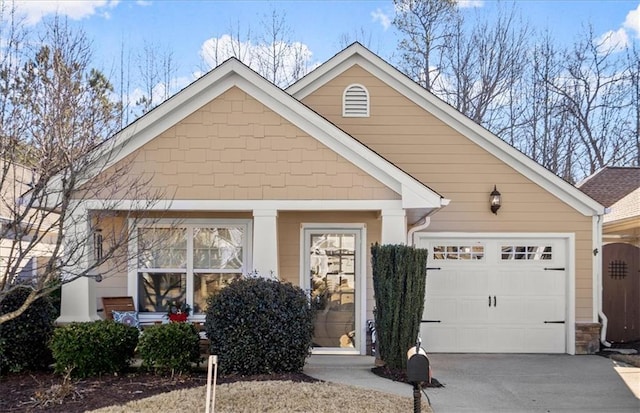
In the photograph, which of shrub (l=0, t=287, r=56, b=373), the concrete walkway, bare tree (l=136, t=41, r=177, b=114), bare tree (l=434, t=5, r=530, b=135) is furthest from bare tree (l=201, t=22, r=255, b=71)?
shrub (l=0, t=287, r=56, b=373)

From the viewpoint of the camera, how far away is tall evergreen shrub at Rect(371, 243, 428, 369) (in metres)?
8.48

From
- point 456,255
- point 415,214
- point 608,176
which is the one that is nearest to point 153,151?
point 415,214

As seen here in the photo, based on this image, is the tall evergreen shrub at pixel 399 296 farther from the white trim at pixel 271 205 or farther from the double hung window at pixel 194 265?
the double hung window at pixel 194 265

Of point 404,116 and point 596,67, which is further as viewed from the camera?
point 596,67

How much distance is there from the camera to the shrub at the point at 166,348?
26.1 feet

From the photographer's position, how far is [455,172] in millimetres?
11438

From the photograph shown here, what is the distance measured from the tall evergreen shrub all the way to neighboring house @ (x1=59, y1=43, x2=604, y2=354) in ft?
1.56

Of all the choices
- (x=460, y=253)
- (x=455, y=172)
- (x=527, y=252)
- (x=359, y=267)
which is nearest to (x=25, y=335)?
(x=359, y=267)

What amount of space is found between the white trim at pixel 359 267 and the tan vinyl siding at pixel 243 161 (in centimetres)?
172

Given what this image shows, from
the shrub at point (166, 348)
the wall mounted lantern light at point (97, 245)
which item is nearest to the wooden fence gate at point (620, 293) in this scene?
the shrub at point (166, 348)

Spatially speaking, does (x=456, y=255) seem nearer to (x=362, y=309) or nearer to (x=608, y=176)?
(x=362, y=309)

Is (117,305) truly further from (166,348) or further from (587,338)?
(587,338)

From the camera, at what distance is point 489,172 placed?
37.4 feet

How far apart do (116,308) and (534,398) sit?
646cm
